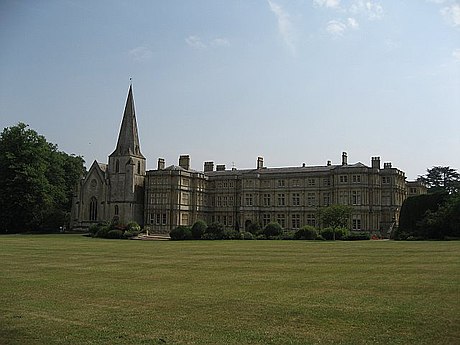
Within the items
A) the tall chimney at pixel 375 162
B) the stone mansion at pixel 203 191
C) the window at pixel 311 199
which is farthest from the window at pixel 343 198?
the tall chimney at pixel 375 162

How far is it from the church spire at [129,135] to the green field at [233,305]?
5526cm

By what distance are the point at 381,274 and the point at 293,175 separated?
55267 millimetres

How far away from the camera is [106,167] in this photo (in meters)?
79.1

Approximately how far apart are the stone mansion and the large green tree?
619 cm

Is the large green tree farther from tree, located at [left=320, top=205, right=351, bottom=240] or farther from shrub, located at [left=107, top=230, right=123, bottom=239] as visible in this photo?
tree, located at [left=320, top=205, right=351, bottom=240]

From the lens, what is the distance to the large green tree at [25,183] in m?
66.2

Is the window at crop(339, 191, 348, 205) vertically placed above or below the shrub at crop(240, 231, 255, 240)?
above

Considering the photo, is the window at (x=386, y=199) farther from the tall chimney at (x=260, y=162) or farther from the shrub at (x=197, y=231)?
the shrub at (x=197, y=231)

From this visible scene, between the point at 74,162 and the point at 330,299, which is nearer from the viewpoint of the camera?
the point at 330,299

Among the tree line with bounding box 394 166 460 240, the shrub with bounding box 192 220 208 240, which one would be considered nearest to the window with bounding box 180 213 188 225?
the shrub with bounding box 192 220 208 240

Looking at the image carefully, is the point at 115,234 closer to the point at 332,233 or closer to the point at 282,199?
the point at 332,233

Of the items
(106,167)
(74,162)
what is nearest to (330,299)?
(106,167)

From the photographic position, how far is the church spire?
75250 millimetres

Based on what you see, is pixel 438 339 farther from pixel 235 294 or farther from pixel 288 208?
pixel 288 208
